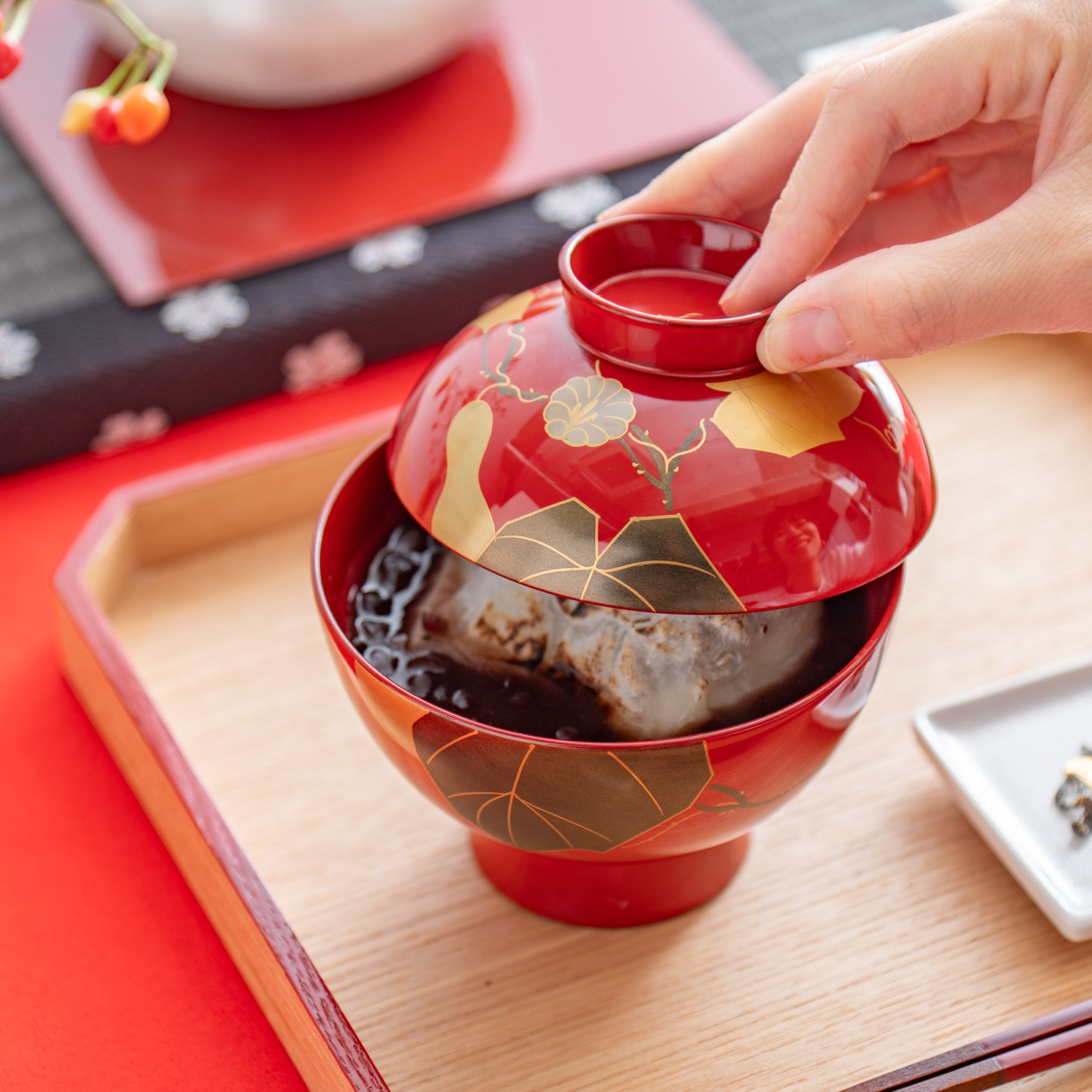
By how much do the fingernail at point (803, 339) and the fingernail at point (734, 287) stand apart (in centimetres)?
4

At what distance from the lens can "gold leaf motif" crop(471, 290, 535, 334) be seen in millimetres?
631

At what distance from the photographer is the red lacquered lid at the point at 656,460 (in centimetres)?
54

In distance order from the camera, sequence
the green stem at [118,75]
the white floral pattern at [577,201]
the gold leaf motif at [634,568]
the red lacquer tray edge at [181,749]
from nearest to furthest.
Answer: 1. the gold leaf motif at [634,568]
2. the red lacquer tray edge at [181,749]
3. the green stem at [118,75]
4. the white floral pattern at [577,201]

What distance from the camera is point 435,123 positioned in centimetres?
126

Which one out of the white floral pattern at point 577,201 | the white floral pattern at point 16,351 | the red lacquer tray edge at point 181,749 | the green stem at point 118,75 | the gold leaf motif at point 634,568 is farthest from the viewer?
the white floral pattern at point 577,201

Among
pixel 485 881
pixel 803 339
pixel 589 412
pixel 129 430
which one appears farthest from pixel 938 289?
pixel 129 430

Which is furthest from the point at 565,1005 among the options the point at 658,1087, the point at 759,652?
the point at 759,652

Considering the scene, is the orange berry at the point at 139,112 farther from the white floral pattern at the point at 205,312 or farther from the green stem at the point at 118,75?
the white floral pattern at the point at 205,312

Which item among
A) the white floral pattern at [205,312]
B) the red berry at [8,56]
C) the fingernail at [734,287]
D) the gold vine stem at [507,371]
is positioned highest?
the red berry at [8,56]

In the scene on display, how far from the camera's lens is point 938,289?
58 centimetres

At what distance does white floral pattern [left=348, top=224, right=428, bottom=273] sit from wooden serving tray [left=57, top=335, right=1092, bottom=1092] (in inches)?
8.8

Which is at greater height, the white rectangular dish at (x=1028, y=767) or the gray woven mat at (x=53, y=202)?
the gray woven mat at (x=53, y=202)

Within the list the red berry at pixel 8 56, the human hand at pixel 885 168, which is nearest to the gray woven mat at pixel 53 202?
the red berry at pixel 8 56

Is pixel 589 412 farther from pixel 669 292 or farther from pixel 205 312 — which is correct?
pixel 205 312
